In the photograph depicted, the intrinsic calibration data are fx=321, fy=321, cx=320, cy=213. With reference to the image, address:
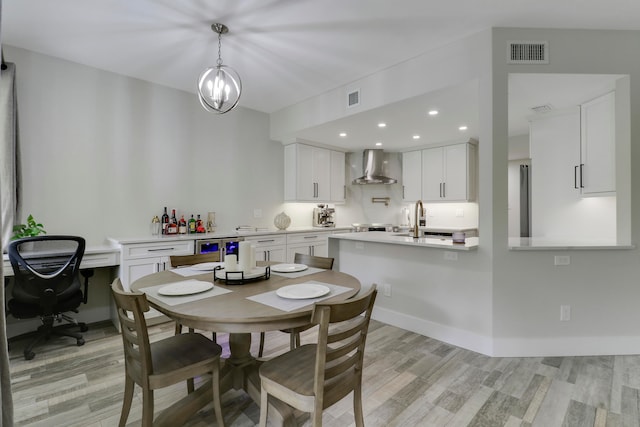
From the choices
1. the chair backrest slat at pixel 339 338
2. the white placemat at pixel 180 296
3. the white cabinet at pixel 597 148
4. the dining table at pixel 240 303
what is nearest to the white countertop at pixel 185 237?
the dining table at pixel 240 303

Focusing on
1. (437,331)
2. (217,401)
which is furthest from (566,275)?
(217,401)

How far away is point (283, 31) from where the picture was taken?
2.81m

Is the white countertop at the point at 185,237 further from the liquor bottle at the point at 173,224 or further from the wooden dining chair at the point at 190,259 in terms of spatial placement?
the wooden dining chair at the point at 190,259

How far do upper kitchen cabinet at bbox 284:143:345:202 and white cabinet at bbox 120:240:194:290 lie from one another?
6.65 feet

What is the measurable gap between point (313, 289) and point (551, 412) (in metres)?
1.70

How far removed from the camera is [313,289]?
190 centimetres

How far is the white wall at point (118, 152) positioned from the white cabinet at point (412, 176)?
277cm

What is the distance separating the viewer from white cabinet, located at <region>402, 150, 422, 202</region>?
5648 millimetres

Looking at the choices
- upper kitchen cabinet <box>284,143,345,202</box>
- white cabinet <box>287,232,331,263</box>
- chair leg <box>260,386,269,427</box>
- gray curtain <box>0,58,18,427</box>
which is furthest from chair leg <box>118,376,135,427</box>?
upper kitchen cabinet <box>284,143,345,202</box>

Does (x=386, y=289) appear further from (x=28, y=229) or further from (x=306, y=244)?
(x=28, y=229)

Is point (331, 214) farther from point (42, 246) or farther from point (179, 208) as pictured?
point (42, 246)

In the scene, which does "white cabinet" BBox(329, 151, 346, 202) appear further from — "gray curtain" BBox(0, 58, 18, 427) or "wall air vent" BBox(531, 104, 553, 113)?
"gray curtain" BBox(0, 58, 18, 427)

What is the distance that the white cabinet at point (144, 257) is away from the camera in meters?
3.24

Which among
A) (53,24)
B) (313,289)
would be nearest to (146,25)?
(53,24)
